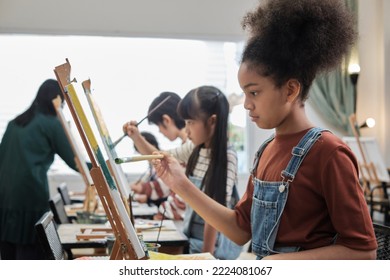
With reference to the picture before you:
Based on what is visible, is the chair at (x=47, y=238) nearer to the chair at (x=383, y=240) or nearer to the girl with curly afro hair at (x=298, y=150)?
the girl with curly afro hair at (x=298, y=150)

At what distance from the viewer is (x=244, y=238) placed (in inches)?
47.5

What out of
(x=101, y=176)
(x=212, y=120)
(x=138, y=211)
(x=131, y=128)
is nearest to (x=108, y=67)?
(x=131, y=128)

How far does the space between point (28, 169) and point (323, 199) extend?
1647 mm

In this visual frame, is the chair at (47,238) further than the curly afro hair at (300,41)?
Yes

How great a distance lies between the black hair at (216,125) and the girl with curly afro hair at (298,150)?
712mm

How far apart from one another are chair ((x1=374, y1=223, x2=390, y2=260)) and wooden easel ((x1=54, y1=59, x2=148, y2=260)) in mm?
512

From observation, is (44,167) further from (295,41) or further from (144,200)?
(295,41)

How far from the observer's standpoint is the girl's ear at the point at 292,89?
105 cm

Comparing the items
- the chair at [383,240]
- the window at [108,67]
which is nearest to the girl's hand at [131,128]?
the window at [108,67]

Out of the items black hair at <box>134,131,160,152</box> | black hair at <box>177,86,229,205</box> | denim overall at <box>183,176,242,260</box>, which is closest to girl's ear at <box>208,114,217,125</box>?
black hair at <box>177,86,229,205</box>

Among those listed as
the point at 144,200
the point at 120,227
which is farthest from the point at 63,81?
the point at 144,200

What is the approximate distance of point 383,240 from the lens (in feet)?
4.09

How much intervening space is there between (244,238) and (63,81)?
49 cm

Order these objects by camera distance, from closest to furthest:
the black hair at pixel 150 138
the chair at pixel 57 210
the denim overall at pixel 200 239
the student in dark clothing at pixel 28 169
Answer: the denim overall at pixel 200 239 < the chair at pixel 57 210 < the student in dark clothing at pixel 28 169 < the black hair at pixel 150 138
